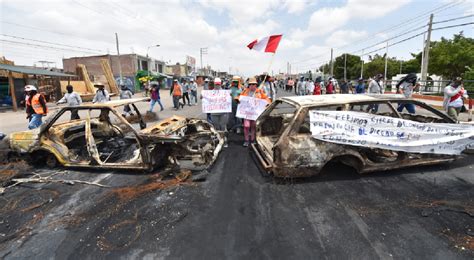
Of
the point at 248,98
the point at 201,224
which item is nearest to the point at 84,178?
the point at 201,224

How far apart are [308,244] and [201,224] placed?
124 centimetres

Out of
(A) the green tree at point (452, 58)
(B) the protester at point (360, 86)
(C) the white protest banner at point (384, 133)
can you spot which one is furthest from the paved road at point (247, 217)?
(A) the green tree at point (452, 58)

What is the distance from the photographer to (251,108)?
18.9 feet

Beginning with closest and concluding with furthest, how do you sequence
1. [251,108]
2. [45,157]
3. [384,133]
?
1. [384,133]
2. [45,157]
3. [251,108]

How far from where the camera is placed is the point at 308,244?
2.63 meters

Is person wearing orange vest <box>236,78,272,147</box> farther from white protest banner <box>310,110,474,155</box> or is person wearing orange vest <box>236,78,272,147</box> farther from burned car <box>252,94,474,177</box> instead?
white protest banner <box>310,110,474,155</box>

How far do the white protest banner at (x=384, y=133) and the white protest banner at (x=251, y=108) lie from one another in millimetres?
1868

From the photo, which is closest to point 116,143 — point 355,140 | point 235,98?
point 235,98

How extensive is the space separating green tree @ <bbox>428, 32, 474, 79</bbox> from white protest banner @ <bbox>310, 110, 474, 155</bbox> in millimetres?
28548

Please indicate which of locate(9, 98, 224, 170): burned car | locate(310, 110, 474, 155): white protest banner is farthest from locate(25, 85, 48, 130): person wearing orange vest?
→ locate(310, 110, 474, 155): white protest banner

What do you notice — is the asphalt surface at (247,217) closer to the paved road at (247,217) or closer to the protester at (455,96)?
the paved road at (247,217)

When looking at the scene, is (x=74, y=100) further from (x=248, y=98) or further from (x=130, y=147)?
(x=248, y=98)

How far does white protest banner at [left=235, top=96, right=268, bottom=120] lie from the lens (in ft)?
18.9

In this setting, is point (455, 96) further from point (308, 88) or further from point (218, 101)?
point (308, 88)
